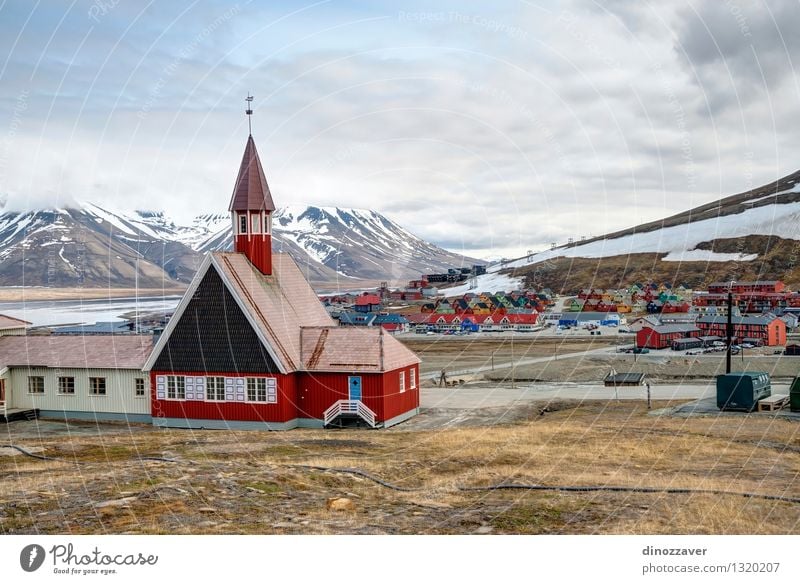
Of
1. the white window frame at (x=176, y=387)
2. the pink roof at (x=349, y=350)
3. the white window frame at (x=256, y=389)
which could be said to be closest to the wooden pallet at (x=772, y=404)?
the pink roof at (x=349, y=350)

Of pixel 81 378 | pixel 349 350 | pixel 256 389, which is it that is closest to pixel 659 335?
pixel 349 350

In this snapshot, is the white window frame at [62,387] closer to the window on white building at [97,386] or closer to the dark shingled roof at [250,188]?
the window on white building at [97,386]

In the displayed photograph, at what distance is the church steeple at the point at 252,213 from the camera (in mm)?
43844

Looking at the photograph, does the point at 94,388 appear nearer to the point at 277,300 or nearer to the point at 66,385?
the point at 66,385

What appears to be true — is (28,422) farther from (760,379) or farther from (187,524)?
(760,379)

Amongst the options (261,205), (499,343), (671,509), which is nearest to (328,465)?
(671,509)

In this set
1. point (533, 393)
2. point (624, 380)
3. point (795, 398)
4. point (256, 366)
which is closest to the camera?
point (256, 366)

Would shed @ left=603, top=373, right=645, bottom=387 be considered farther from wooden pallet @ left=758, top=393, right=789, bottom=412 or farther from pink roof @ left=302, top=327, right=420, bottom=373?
pink roof @ left=302, top=327, right=420, bottom=373

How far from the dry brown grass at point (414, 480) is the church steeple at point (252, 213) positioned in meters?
10.6

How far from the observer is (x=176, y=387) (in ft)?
137

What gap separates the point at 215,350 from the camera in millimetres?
40844

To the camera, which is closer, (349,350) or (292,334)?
(349,350)

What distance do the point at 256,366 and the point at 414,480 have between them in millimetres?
17171

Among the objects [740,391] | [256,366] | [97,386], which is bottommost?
[740,391]
